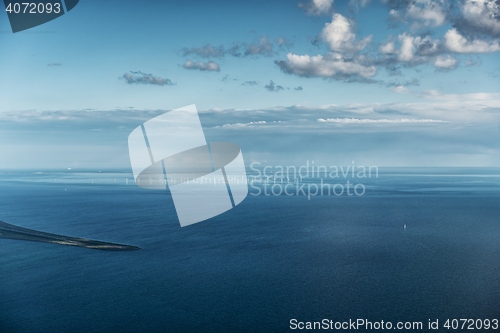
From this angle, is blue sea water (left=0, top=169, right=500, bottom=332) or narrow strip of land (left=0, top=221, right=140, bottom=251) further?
narrow strip of land (left=0, top=221, right=140, bottom=251)

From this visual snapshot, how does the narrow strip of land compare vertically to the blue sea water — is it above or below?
above

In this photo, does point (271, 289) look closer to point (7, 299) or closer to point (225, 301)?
point (225, 301)

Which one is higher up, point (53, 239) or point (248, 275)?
point (53, 239)

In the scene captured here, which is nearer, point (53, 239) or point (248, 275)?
point (248, 275)

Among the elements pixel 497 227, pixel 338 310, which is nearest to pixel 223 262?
pixel 338 310

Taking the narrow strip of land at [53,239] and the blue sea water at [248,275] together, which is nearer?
the blue sea water at [248,275]
